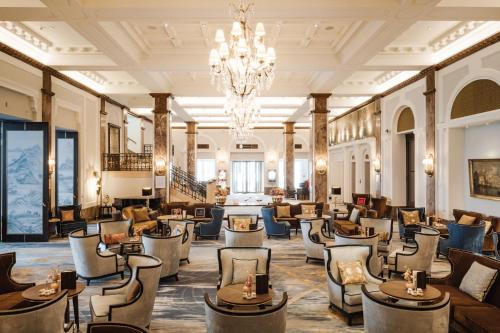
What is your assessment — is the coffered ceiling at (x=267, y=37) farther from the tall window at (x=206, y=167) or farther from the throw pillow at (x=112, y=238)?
the tall window at (x=206, y=167)

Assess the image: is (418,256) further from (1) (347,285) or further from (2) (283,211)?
(2) (283,211)

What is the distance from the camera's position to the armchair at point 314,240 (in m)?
7.60

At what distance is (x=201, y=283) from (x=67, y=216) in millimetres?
6315

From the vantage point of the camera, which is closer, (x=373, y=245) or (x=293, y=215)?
(x=373, y=245)

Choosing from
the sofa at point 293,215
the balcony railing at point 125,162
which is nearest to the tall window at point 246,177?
the balcony railing at point 125,162

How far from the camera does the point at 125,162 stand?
50.4 ft

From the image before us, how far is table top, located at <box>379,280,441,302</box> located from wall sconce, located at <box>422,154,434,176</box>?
693cm

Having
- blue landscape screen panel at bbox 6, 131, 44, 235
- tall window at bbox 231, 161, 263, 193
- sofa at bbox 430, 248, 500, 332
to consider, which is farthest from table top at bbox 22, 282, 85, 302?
tall window at bbox 231, 161, 263, 193

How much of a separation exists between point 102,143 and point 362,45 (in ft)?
34.9

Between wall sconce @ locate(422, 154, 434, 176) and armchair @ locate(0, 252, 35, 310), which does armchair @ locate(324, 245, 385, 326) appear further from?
wall sconce @ locate(422, 154, 434, 176)

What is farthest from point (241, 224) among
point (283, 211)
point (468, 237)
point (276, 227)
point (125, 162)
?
point (125, 162)

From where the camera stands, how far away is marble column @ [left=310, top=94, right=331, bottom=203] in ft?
43.3

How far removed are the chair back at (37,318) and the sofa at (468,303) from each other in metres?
3.98

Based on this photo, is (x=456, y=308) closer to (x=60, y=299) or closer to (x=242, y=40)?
(x=60, y=299)
